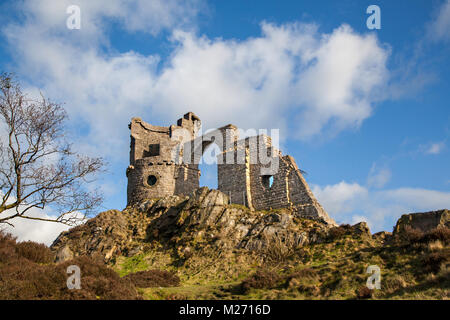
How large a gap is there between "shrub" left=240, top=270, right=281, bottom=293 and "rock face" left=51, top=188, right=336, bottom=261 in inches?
228

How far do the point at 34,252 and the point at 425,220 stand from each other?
19495 millimetres

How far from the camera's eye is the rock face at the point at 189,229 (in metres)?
21.8

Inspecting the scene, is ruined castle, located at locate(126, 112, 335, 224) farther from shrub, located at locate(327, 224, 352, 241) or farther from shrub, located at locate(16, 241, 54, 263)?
shrub, located at locate(16, 241, 54, 263)

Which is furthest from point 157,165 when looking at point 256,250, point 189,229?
point 256,250

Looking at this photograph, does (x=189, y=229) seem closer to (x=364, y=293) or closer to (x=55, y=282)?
(x=55, y=282)

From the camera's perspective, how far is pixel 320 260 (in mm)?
18219

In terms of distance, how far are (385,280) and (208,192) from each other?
15409 mm

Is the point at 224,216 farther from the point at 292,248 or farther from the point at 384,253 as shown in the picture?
the point at 384,253

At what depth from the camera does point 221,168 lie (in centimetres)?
2839

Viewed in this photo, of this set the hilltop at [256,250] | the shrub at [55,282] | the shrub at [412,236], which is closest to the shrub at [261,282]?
the hilltop at [256,250]

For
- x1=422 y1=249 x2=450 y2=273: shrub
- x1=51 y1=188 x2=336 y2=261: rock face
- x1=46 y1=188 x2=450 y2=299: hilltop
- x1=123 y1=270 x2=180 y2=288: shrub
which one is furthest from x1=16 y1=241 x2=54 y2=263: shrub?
Answer: x1=422 y1=249 x2=450 y2=273: shrub

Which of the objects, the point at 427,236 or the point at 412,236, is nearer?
the point at 427,236

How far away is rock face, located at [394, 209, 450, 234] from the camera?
18.3 metres
